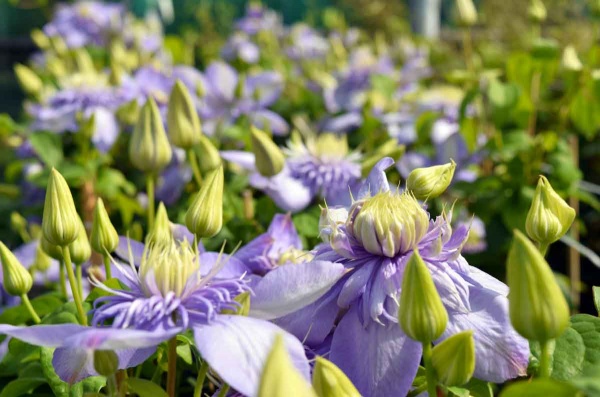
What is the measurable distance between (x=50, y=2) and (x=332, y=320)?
5.08m

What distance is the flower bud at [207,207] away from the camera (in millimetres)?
559

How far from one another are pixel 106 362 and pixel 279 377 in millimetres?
164

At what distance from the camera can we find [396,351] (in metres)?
0.48

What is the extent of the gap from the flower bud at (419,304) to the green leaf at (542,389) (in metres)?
0.06

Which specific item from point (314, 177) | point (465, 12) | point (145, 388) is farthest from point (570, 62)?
point (145, 388)

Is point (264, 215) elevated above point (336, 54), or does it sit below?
above

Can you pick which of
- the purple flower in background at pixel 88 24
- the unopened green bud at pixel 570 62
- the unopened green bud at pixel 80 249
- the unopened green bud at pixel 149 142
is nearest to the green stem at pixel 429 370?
the unopened green bud at pixel 80 249

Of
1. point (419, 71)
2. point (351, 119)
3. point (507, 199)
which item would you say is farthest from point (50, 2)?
point (507, 199)

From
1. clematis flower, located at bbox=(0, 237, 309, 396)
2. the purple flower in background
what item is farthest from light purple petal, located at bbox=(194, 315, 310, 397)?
the purple flower in background

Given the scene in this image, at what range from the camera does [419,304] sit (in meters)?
0.40

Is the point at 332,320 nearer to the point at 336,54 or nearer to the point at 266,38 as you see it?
the point at 336,54

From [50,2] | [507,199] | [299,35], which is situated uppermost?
[507,199]

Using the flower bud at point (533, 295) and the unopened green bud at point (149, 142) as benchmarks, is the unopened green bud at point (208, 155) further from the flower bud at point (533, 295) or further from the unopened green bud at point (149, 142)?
the flower bud at point (533, 295)

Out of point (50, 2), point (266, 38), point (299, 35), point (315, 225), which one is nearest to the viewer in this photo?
point (315, 225)
